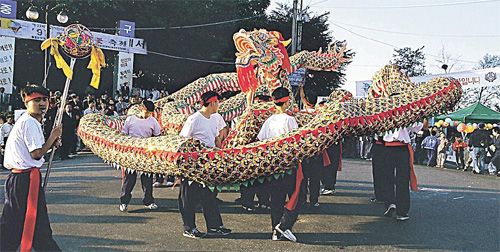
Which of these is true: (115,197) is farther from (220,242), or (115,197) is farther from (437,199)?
(437,199)

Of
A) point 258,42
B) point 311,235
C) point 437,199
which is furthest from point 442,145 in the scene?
point 311,235

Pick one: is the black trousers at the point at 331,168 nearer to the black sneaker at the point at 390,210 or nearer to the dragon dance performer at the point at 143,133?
the black sneaker at the point at 390,210

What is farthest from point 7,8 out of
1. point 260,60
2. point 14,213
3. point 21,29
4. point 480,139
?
point 480,139

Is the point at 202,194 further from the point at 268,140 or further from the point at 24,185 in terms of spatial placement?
the point at 24,185

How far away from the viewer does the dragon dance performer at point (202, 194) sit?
211 inches

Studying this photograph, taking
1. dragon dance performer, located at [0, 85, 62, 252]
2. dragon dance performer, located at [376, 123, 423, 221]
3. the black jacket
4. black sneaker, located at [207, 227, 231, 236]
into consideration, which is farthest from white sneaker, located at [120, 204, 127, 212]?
the black jacket

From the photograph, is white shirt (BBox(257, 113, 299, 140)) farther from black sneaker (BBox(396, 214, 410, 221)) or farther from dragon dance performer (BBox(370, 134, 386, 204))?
black sneaker (BBox(396, 214, 410, 221))

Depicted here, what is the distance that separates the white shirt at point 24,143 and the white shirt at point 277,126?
2.33m

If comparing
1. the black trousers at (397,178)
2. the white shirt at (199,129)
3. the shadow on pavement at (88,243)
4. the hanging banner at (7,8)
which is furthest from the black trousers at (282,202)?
the hanging banner at (7,8)

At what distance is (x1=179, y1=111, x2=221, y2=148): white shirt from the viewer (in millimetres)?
5582

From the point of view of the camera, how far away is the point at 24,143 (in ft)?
12.7

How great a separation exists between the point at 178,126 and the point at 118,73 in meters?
10.1

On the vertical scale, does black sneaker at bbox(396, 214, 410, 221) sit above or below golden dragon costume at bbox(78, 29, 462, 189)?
below

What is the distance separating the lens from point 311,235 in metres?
5.49
